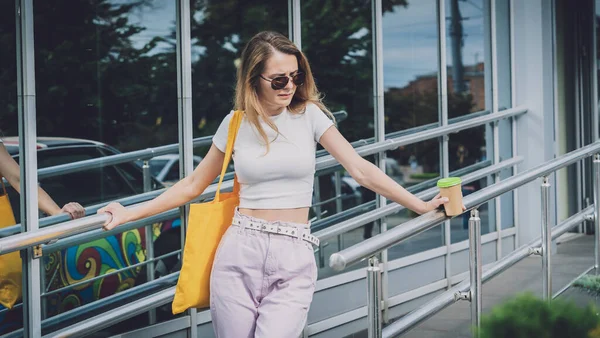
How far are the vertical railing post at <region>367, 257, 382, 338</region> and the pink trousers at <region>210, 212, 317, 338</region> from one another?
0.22 meters

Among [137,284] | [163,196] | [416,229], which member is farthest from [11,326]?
[416,229]

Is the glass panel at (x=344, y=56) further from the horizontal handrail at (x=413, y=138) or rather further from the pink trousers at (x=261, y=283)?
the pink trousers at (x=261, y=283)

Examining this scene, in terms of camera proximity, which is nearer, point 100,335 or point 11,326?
point 11,326

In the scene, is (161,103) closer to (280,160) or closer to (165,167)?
(165,167)

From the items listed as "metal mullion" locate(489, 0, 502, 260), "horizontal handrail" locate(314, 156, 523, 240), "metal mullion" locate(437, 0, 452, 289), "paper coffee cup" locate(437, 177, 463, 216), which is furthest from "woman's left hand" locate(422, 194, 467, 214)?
"metal mullion" locate(489, 0, 502, 260)

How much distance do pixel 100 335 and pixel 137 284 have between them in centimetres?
37

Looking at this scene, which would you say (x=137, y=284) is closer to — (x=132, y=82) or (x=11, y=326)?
(x=11, y=326)

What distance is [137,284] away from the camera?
4.05 meters

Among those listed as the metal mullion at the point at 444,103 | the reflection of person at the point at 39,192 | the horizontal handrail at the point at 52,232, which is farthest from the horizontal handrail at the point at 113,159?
the metal mullion at the point at 444,103

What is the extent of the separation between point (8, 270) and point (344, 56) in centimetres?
277

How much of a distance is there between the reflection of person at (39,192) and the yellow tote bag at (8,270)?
1.9 inches

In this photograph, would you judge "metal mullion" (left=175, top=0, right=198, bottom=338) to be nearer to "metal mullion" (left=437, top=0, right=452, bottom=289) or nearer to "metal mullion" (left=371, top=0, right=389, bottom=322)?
"metal mullion" (left=371, top=0, right=389, bottom=322)

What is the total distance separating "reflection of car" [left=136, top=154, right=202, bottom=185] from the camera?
415 cm

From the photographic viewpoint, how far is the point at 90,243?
12.3 feet
